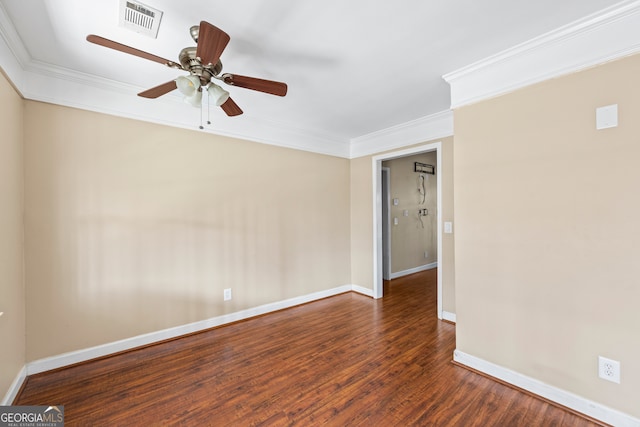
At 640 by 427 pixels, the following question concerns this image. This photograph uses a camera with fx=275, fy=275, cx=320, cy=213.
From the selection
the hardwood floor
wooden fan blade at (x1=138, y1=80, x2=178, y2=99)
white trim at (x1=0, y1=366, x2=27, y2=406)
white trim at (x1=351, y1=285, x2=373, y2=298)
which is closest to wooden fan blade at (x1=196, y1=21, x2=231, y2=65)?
wooden fan blade at (x1=138, y1=80, x2=178, y2=99)

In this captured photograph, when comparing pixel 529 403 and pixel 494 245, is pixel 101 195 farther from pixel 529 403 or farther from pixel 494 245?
pixel 529 403

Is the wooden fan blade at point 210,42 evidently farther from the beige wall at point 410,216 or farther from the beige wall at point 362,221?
the beige wall at point 410,216

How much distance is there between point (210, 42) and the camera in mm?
1382

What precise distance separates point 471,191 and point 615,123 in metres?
0.87

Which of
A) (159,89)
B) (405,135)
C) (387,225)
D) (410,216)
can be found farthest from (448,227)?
(159,89)

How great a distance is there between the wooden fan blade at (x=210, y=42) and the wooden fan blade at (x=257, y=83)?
148mm

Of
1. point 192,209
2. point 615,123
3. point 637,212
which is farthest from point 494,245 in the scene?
point 192,209

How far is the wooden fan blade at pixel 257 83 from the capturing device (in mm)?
1689

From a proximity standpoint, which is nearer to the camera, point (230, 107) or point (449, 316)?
point (230, 107)

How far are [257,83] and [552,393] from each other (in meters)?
2.81

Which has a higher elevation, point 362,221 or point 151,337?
point 362,221

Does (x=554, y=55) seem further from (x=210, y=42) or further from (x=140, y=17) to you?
(x=140, y=17)

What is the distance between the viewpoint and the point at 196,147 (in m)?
2.91

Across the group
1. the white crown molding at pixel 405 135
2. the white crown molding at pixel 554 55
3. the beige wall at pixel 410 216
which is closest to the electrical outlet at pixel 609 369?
the white crown molding at pixel 554 55
